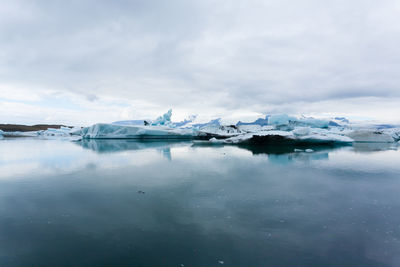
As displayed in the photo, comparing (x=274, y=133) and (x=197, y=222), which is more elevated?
(x=274, y=133)

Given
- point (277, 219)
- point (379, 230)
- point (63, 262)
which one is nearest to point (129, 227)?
point (63, 262)

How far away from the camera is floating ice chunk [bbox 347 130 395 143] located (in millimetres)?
19609

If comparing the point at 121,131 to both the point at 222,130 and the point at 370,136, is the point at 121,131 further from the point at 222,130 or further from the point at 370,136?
the point at 370,136

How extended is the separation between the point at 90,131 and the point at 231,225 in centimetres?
2373

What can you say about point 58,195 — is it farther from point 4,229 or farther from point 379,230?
point 379,230

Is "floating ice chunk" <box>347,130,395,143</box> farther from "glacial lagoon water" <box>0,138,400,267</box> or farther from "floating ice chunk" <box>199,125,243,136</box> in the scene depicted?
"glacial lagoon water" <box>0,138,400,267</box>

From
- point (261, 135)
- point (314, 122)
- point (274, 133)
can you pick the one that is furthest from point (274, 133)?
point (314, 122)

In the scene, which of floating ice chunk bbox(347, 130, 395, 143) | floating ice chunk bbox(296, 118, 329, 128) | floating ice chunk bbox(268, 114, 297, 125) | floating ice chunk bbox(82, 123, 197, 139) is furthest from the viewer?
floating ice chunk bbox(296, 118, 329, 128)

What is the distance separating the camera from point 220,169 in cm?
655

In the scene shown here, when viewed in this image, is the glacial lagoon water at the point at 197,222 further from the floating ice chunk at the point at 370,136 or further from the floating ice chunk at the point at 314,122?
the floating ice chunk at the point at 314,122

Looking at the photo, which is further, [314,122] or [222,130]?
[222,130]

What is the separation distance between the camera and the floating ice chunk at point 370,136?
1961 cm

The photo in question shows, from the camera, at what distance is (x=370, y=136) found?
1984 centimetres

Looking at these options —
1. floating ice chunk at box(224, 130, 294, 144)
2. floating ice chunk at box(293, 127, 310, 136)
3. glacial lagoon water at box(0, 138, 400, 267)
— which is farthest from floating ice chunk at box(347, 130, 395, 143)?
glacial lagoon water at box(0, 138, 400, 267)
